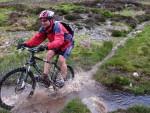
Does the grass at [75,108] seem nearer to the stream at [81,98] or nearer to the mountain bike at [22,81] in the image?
the stream at [81,98]

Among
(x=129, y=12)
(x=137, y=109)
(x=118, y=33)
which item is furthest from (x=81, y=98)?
(x=129, y=12)

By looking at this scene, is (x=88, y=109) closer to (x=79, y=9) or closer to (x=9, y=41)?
(x=9, y=41)

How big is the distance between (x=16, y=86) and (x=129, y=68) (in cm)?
649

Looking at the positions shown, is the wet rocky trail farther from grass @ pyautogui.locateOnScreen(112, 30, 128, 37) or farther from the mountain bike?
grass @ pyautogui.locateOnScreen(112, 30, 128, 37)

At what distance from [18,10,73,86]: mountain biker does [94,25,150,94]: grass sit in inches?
109

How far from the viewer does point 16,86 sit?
13969mm

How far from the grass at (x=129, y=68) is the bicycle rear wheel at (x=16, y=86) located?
3.93 meters

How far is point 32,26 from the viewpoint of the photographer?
1194 inches

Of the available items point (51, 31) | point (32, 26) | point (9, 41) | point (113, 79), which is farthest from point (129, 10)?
point (51, 31)

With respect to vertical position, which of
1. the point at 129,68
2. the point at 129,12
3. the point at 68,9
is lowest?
the point at 129,12

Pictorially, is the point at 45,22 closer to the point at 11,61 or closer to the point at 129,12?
the point at 11,61

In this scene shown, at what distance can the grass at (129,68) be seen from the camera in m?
16.8

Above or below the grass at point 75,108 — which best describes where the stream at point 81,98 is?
below

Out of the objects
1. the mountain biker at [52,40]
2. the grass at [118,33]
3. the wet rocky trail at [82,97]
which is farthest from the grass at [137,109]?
the grass at [118,33]
